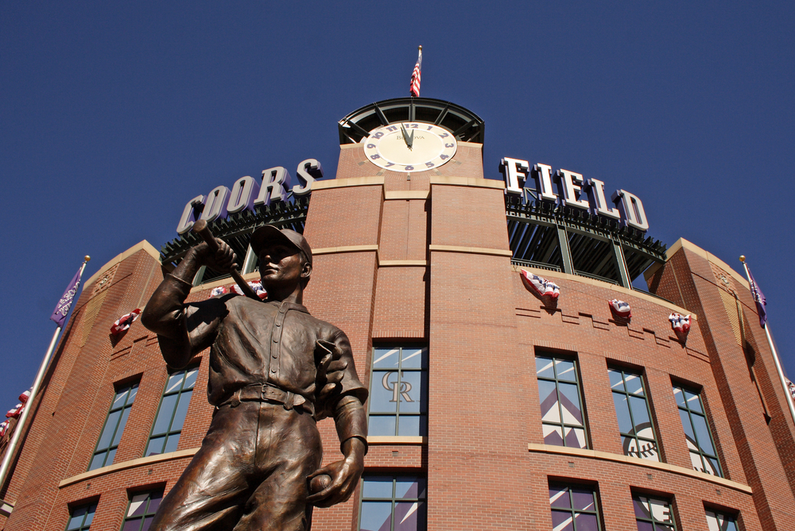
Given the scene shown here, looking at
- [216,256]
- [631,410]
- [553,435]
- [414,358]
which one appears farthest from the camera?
[631,410]

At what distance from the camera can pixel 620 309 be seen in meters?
18.3

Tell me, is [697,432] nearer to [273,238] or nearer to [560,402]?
[560,402]

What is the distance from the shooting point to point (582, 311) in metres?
18.2

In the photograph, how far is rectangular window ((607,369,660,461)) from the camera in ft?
52.6

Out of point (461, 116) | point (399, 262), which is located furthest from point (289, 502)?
point (461, 116)

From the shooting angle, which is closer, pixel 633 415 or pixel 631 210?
pixel 633 415

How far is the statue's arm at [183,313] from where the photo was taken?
3.96 meters

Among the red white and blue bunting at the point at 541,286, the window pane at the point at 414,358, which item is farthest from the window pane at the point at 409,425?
the red white and blue bunting at the point at 541,286

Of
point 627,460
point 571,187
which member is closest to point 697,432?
point 627,460

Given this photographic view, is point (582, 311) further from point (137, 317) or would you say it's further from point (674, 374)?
point (137, 317)

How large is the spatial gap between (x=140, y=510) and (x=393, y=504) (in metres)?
6.50

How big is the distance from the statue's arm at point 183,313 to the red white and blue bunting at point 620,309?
52.5 ft

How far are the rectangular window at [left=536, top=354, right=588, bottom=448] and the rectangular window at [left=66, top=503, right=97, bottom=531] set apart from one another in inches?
470

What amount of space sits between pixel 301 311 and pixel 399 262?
13.3 m
